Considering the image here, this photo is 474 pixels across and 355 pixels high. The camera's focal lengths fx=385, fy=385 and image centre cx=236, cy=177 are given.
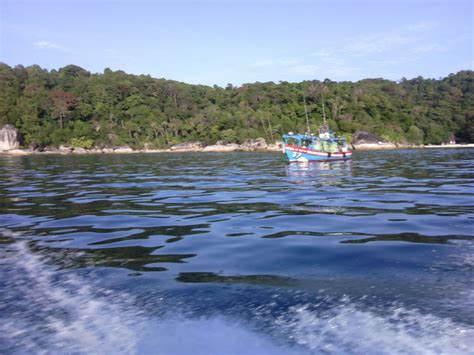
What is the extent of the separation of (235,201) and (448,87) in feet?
530

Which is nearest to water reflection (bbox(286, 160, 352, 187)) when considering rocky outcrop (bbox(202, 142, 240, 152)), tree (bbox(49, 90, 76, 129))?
rocky outcrop (bbox(202, 142, 240, 152))

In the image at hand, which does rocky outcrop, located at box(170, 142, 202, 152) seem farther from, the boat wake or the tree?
the boat wake

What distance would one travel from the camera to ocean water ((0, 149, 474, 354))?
3404 mm

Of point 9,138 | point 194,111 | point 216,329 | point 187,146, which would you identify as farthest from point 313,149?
point 194,111

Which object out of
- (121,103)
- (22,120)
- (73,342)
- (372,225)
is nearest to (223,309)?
(73,342)

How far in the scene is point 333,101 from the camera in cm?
11594

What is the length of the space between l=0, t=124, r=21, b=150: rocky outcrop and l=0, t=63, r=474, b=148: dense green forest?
10.5ft

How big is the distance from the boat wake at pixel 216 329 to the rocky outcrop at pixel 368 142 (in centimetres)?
9622

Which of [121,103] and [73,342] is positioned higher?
[121,103]

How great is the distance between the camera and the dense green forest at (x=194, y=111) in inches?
4136

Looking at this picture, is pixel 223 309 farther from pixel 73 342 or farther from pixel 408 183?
pixel 408 183

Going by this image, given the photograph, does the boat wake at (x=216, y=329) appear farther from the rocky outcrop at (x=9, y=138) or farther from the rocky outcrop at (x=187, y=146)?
the rocky outcrop at (x=9, y=138)

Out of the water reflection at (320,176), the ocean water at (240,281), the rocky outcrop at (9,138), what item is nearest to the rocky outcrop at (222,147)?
the rocky outcrop at (9,138)

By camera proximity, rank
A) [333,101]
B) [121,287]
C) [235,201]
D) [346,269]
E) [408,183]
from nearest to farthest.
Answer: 1. [121,287]
2. [346,269]
3. [235,201]
4. [408,183]
5. [333,101]
